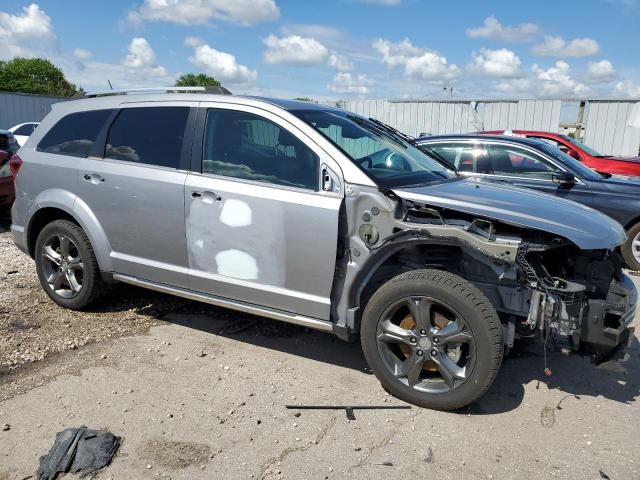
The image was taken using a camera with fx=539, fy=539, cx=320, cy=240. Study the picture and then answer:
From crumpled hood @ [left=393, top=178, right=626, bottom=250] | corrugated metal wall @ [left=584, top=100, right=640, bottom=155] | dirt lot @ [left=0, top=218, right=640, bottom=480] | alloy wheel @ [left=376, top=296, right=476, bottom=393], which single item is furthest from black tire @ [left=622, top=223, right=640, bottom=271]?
corrugated metal wall @ [left=584, top=100, right=640, bottom=155]

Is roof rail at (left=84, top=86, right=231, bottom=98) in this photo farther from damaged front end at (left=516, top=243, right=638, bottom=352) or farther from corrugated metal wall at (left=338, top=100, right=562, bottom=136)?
corrugated metal wall at (left=338, top=100, right=562, bottom=136)

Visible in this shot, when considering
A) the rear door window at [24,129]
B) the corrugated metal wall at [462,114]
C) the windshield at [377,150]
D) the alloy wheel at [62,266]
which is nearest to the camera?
the windshield at [377,150]

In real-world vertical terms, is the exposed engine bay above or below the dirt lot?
above

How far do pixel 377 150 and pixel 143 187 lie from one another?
5.92ft

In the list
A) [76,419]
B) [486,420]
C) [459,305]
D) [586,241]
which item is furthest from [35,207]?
[586,241]

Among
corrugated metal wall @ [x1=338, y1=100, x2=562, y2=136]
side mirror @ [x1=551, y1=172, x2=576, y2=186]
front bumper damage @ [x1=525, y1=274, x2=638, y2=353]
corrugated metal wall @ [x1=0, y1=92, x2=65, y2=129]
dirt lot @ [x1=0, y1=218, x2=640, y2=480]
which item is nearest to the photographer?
dirt lot @ [x1=0, y1=218, x2=640, y2=480]

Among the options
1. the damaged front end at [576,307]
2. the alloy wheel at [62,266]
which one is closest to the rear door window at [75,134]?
the alloy wheel at [62,266]

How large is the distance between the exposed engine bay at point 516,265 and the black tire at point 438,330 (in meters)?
0.17

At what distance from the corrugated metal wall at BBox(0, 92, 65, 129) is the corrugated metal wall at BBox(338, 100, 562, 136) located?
55.5 ft

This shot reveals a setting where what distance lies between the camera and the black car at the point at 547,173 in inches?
263

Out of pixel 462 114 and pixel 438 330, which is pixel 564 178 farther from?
Result: pixel 462 114

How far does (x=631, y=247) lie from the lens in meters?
6.96

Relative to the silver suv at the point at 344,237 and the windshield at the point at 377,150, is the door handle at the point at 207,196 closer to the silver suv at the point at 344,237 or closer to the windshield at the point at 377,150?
the silver suv at the point at 344,237

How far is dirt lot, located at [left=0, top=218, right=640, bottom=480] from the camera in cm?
288
